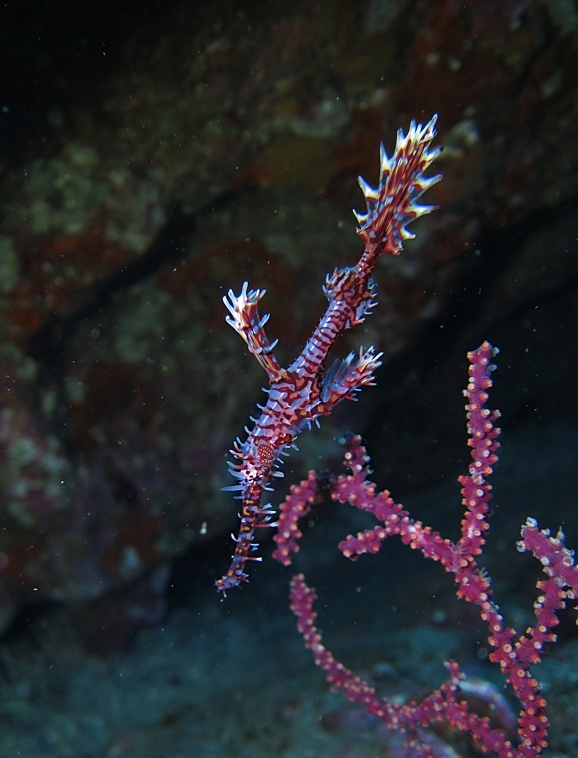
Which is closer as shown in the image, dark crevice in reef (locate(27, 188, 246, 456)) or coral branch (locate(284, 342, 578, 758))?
coral branch (locate(284, 342, 578, 758))

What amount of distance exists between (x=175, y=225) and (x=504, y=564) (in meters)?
4.59

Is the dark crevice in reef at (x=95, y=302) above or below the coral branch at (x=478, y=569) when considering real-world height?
above

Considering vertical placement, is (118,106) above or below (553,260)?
above

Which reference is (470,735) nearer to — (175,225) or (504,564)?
(504,564)

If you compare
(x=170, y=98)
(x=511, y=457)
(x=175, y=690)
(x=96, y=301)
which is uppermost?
(x=170, y=98)

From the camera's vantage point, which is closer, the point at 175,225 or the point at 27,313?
the point at 27,313

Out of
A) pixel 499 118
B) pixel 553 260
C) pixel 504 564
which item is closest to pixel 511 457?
pixel 504 564

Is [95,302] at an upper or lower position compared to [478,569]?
upper

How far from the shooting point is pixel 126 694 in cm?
501

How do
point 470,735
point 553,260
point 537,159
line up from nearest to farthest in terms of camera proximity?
point 470,735, point 537,159, point 553,260

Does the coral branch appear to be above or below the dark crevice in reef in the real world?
below

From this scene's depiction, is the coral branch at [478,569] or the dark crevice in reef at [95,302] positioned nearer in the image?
the coral branch at [478,569]

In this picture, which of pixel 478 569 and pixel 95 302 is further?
pixel 95 302

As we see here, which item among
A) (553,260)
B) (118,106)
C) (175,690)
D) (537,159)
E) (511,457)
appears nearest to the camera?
(118,106)
